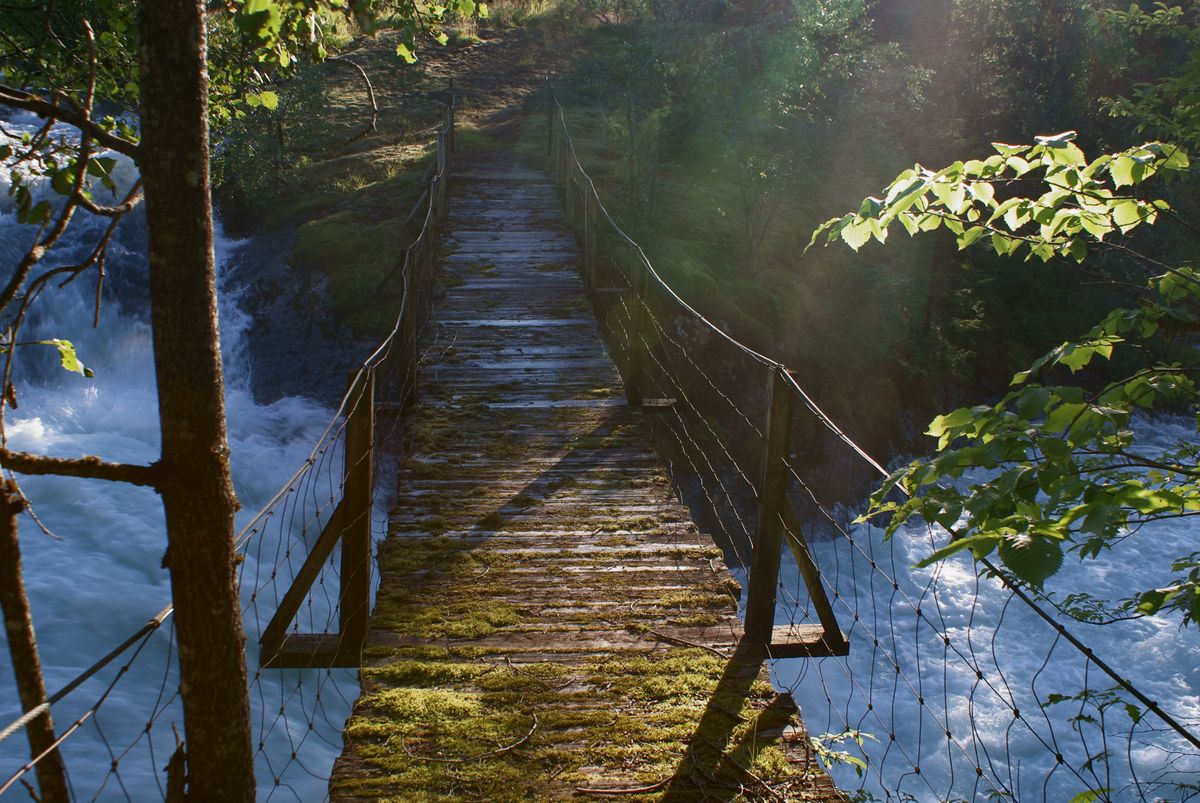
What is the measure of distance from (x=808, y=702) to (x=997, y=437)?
9147 millimetres

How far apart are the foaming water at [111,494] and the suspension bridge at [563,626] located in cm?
17

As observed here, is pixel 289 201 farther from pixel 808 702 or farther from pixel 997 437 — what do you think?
pixel 997 437

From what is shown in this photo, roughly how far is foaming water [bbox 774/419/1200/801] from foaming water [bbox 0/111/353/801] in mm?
6380

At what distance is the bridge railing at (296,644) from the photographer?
14.4 ft

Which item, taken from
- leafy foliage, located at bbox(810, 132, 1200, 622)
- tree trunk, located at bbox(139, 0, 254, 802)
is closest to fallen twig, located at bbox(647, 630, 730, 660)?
leafy foliage, located at bbox(810, 132, 1200, 622)

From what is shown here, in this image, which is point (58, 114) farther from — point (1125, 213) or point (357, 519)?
point (1125, 213)

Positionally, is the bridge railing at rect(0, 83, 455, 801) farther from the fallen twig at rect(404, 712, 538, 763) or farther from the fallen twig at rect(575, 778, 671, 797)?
the fallen twig at rect(575, 778, 671, 797)

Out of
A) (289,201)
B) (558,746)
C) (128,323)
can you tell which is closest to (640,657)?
(558,746)

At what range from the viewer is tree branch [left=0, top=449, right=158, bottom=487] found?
6.82 ft

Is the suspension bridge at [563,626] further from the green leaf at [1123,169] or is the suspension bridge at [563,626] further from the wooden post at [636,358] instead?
the green leaf at [1123,169]

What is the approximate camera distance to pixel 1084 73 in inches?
856

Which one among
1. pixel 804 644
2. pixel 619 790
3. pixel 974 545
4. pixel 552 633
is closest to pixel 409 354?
pixel 552 633

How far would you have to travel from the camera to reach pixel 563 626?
15.4 ft

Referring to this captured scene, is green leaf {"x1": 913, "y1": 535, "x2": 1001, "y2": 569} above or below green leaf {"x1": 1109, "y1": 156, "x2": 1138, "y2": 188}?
below
